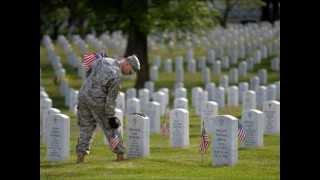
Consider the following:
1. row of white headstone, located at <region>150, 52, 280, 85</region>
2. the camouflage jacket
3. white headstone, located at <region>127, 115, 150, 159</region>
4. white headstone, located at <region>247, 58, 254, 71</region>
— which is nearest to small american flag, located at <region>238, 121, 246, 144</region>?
white headstone, located at <region>127, 115, 150, 159</region>

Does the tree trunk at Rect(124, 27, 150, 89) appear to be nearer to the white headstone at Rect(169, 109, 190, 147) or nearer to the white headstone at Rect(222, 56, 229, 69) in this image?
the white headstone at Rect(222, 56, 229, 69)

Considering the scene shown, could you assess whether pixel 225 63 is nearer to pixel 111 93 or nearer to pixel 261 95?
pixel 261 95

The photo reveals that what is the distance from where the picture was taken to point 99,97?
Result: 46.2 feet

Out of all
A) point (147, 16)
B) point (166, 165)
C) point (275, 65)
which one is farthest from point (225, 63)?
point (166, 165)

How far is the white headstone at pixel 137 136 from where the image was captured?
1455 cm

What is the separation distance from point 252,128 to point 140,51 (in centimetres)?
1454

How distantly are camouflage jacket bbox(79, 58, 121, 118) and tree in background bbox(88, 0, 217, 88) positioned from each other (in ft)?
45.3

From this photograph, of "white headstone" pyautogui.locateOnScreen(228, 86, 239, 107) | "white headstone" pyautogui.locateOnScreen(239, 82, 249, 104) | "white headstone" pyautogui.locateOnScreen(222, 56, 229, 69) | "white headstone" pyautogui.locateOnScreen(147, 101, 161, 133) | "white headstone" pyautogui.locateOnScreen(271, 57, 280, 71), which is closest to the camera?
"white headstone" pyautogui.locateOnScreen(147, 101, 161, 133)

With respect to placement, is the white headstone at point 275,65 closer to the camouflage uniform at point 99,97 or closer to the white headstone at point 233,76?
the white headstone at point 233,76

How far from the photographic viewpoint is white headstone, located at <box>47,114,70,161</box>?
47.7 ft

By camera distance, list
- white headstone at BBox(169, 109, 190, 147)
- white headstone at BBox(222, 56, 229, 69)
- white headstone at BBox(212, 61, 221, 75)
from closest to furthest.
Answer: white headstone at BBox(169, 109, 190, 147)
white headstone at BBox(212, 61, 221, 75)
white headstone at BBox(222, 56, 229, 69)

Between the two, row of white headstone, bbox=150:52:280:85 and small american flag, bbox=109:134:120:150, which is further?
row of white headstone, bbox=150:52:280:85
